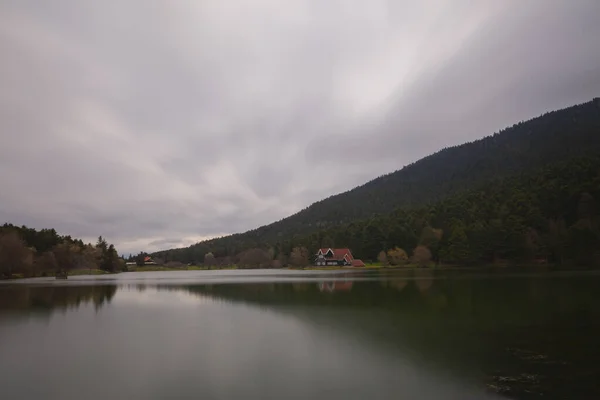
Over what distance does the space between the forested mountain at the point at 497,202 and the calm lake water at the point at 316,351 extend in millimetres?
53770

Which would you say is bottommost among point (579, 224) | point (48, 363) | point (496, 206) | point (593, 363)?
point (593, 363)

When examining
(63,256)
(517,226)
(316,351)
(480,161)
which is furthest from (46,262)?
(480,161)

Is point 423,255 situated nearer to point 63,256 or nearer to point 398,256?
point 398,256

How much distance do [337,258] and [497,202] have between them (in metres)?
41.5

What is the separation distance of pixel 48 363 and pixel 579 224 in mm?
72724

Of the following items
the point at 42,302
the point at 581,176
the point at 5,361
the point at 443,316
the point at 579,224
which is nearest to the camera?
the point at 5,361

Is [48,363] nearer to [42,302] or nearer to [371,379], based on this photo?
[371,379]

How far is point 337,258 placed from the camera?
4235 inches

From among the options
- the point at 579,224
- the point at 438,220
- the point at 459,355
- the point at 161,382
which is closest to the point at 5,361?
the point at 161,382

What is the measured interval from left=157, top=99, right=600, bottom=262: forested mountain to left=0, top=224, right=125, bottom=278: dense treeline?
52.1 m

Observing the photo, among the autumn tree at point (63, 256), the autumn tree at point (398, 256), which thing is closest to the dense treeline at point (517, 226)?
the autumn tree at point (398, 256)

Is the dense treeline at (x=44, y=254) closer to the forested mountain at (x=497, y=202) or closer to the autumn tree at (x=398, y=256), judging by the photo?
the forested mountain at (x=497, y=202)

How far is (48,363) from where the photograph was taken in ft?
42.0

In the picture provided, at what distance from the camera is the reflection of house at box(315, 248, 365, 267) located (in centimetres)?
10584
